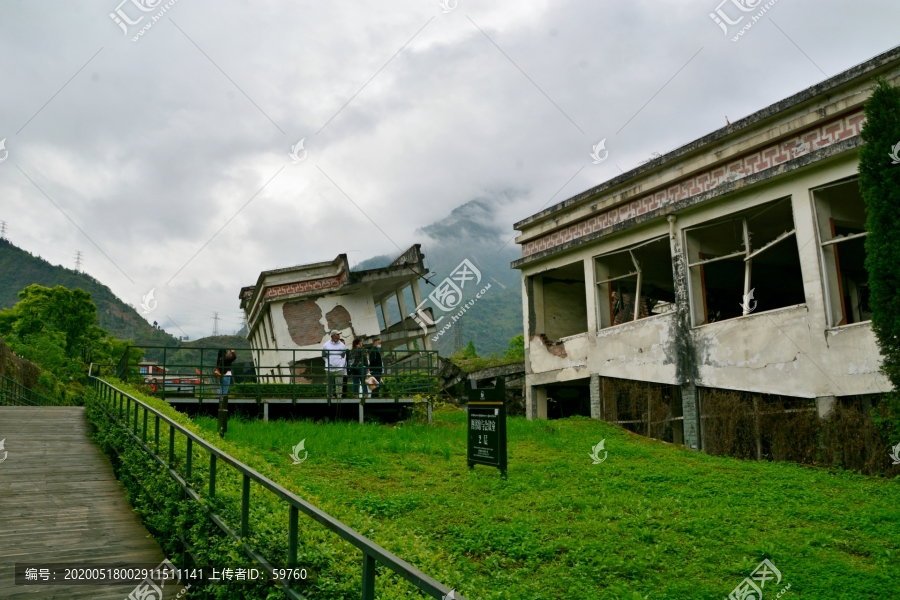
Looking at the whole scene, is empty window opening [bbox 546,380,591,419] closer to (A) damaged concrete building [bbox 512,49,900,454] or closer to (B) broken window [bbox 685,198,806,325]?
(A) damaged concrete building [bbox 512,49,900,454]

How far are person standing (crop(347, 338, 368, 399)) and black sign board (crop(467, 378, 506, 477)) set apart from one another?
24.1ft

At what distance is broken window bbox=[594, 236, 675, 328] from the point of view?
19.2 m

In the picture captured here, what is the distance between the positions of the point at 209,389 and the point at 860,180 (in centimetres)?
1755

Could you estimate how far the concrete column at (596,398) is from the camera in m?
19.2

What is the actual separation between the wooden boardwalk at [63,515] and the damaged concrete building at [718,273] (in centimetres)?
1196

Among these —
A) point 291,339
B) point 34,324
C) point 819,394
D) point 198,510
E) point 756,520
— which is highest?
point 34,324

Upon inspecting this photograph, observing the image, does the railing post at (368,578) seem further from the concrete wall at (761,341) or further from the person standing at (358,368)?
the person standing at (358,368)

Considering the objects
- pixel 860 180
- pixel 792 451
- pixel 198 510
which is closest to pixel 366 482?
pixel 198 510

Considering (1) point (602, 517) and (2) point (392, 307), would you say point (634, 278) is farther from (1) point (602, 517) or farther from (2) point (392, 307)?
(2) point (392, 307)

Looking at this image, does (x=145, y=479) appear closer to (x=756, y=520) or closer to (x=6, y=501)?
(x=6, y=501)

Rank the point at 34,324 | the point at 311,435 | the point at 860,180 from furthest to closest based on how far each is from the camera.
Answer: the point at 34,324 < the point at 311,435 < the point at 860,180

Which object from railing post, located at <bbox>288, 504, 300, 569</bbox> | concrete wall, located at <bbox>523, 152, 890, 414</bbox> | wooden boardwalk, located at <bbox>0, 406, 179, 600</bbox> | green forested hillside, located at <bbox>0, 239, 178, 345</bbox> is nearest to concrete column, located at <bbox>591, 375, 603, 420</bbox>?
concrete wall, located at <bbox>523, 152, 890, 414</bbox>

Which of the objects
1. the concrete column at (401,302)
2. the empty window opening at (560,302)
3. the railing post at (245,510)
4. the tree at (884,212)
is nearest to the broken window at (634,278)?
the empty window opening at (560,302)

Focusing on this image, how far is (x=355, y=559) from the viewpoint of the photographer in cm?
519
